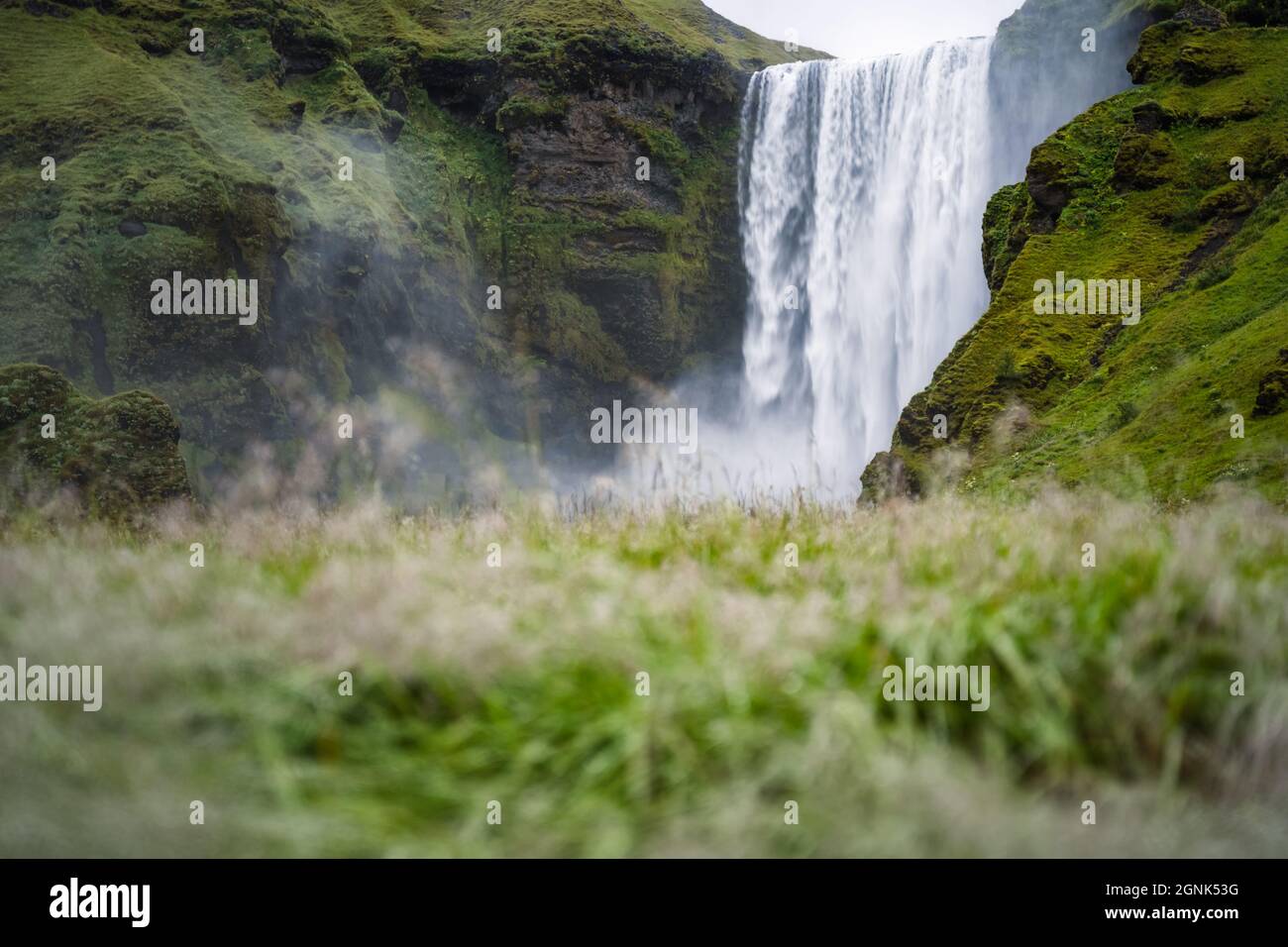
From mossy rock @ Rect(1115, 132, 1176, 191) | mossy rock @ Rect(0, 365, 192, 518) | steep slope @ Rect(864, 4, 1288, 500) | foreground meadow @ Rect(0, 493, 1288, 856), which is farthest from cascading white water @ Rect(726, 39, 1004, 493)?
foreground meadow @ Rect(0, 493, 1288, 856)

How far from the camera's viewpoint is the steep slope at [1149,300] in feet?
55.0

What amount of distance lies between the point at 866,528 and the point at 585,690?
123 inches

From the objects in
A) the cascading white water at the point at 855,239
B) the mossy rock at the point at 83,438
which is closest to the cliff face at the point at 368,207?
the cascading white water at the point at 855,239

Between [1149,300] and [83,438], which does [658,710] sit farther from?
[1149,300]

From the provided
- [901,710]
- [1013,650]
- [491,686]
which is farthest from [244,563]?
[1013,650]

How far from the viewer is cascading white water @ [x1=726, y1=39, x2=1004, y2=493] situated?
153ft

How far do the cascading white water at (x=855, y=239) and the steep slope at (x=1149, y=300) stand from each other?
15.4 metres

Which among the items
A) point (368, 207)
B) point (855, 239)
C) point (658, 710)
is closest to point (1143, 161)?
point (855, 239)

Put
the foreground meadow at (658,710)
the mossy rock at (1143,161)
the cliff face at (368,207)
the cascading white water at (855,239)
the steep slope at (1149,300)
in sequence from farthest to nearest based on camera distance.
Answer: the cascading white water at (855,239), the cliff face at (368,207), the mossy rock at (1143,161), the steep slope at (1149,300), the foreground meadow at (658,710)

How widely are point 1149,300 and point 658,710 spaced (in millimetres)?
24199

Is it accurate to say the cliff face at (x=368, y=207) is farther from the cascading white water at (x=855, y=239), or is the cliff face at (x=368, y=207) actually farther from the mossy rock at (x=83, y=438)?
the mossy rock at (x=83, y=438)

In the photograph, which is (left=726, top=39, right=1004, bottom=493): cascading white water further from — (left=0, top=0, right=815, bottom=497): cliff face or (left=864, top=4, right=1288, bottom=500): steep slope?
(left=864, top=4, right=1288, bottom=500): steep slope

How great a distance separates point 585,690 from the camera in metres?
3.60
